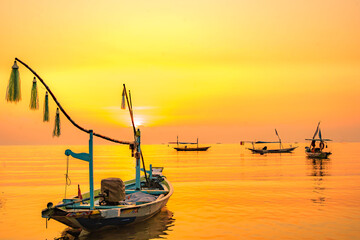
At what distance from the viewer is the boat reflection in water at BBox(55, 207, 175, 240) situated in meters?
17.4

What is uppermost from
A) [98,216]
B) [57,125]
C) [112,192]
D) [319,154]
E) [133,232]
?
[57,125]

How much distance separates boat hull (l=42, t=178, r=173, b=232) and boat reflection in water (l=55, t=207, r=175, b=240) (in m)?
0.53

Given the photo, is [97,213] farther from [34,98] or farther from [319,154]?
[319,154]

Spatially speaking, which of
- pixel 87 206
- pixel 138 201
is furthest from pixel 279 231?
pixel 87 206

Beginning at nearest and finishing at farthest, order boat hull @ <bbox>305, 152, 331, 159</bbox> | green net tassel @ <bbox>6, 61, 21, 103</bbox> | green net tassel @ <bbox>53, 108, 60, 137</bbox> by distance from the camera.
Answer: green net tassel @ <bbox>6, 61, 21, 103</bbox>, green net tassel @ <bbox>53, 108, 60, 137</bbox>, boat hull @ <bbox>305, 152, 331, 159</bbox>

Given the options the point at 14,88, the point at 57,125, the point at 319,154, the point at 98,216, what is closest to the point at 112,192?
the point at 98,216

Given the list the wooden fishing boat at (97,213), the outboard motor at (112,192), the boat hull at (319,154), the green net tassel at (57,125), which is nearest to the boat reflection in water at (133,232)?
the wooden fishing boat at (97,213)

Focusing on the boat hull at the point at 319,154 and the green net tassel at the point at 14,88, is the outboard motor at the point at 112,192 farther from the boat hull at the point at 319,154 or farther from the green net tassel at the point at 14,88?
the boat hull at the point at 319,154

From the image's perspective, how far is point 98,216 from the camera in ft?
52.2

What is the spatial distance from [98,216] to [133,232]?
2.98 meters

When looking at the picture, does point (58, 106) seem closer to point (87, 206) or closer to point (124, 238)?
point (87, 206)

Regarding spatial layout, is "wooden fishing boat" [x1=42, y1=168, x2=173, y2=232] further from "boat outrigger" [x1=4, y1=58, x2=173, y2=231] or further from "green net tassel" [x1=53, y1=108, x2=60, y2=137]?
"green net tassel" [x1=53, y1=108, x2=60, y2=137]

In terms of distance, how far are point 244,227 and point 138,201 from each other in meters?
5.58

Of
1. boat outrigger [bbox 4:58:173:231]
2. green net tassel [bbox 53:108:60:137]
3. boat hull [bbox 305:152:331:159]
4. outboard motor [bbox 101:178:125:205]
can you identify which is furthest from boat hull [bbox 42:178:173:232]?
boat hull [bbox 305:152:331:159]
